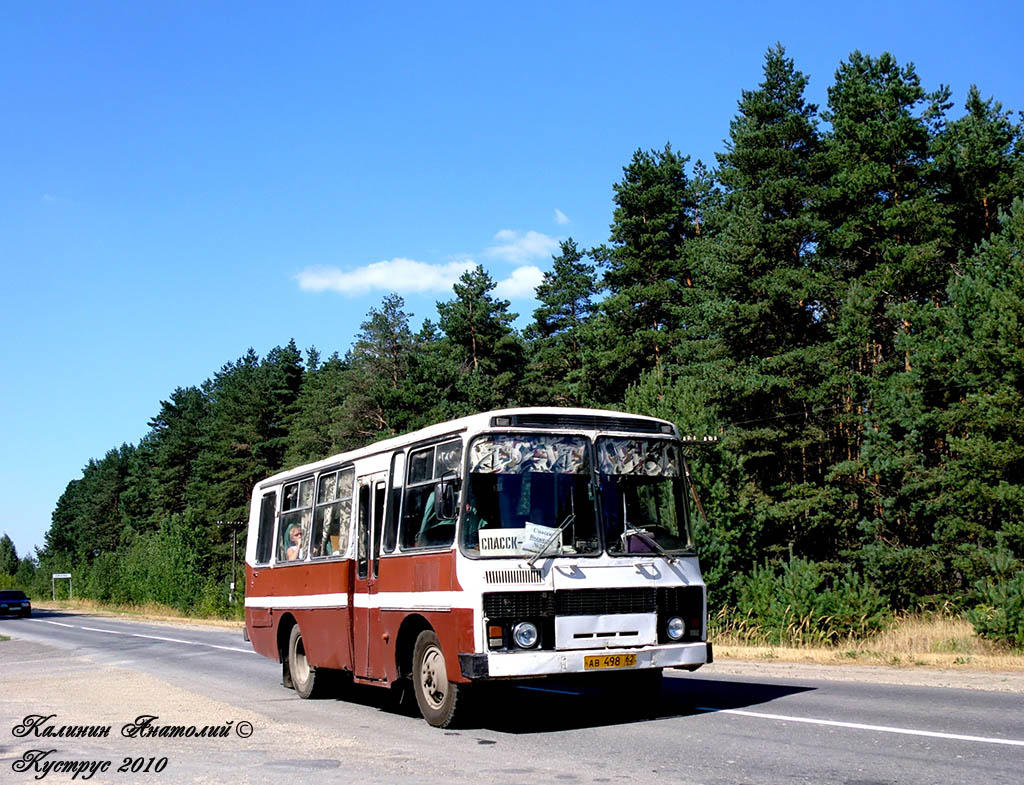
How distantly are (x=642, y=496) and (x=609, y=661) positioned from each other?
180 centimetres

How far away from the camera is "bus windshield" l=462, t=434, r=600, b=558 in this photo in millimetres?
10281

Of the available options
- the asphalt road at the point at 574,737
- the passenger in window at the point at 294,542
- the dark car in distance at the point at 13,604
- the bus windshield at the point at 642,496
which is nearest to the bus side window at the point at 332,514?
the passenger in window at the point at 294,542

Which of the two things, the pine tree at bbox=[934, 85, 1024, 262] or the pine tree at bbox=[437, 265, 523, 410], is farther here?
the pine tree at bbox=[437, 265, 523, 410]

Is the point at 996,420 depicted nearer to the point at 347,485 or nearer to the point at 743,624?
the point at 743,624

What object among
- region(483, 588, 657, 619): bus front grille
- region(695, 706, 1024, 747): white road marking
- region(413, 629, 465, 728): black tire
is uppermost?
region(483, 588, 657, 619): bus front grille

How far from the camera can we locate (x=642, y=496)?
438 inches

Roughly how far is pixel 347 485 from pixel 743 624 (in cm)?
1467

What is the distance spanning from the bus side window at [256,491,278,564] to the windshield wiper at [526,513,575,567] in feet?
23.7

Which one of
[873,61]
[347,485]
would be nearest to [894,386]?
[873,61]

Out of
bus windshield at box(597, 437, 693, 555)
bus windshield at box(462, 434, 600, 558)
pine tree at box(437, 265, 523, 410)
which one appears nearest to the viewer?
bus windshield at box(462, 434, 600, 558)

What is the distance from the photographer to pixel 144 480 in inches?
4508

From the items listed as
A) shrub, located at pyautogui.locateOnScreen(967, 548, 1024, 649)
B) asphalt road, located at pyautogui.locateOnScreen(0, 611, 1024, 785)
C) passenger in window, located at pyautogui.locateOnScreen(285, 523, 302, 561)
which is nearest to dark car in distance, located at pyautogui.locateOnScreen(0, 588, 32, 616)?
asphalt road, located at pyautogui.locateOnScreen(0, 611, 1024, 785)

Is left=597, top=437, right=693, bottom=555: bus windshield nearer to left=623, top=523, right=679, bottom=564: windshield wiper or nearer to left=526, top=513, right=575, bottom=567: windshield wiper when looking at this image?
left=623, top=523, right=679, bottom=564: windshield wiper

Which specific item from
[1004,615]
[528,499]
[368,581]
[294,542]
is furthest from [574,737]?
[1004,615]
